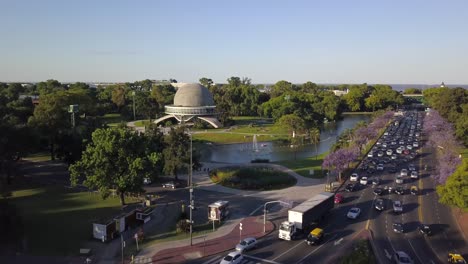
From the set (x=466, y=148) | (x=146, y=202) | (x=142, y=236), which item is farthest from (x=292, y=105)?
(x=142, y=236)

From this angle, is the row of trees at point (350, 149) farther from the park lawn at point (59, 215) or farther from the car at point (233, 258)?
the park lawn at point (59, 215)

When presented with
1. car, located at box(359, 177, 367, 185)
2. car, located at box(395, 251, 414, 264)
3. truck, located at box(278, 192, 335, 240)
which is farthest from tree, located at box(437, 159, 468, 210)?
car, located at box(359, 177, 367, 185)

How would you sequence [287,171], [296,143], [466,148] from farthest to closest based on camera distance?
[296,143] < [466,148] < [287,171]

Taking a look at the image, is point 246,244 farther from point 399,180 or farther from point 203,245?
point 399,180

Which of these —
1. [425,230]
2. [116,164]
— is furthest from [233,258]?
[425,230]

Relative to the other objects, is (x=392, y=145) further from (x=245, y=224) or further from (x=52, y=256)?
(x=52, y=256)

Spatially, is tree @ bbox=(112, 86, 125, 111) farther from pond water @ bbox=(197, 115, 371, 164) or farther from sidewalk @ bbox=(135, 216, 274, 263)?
sidewalk @ bbox=(135, 216, 274, 263)
